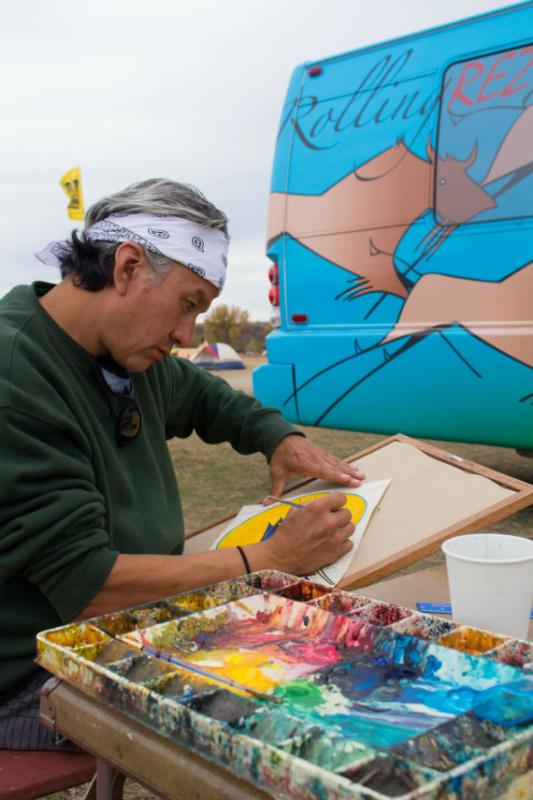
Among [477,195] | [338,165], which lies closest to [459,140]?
[477,195]

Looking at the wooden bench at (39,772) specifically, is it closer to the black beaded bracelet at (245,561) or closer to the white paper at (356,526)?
the black beaded bracelet at (245,561)

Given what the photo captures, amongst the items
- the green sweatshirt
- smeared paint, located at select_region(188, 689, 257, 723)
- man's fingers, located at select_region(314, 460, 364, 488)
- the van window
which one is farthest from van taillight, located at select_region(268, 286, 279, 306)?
smeared paint, located at select_region(188, 689, 257, 723)

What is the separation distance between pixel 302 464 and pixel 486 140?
2.43m

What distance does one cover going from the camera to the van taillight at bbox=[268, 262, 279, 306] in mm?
4816

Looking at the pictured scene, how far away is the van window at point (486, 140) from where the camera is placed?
3.73 meters

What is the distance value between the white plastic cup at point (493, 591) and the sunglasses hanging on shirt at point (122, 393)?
752mm

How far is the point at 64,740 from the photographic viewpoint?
1290 millimetres

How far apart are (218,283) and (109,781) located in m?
0.95

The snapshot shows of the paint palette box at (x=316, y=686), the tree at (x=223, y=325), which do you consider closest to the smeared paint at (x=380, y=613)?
the paint palette box at (x=316, y=686)

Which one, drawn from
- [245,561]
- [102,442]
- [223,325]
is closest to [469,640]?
[245,561]

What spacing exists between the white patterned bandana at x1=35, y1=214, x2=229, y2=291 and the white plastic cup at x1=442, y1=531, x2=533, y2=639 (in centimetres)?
73

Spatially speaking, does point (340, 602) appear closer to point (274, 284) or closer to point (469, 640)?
point (469, 640)

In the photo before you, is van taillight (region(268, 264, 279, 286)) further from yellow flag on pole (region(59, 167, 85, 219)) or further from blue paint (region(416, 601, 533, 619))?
yellow flag on pole (region(59, 167, 85, 219))

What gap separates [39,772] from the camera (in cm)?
124
